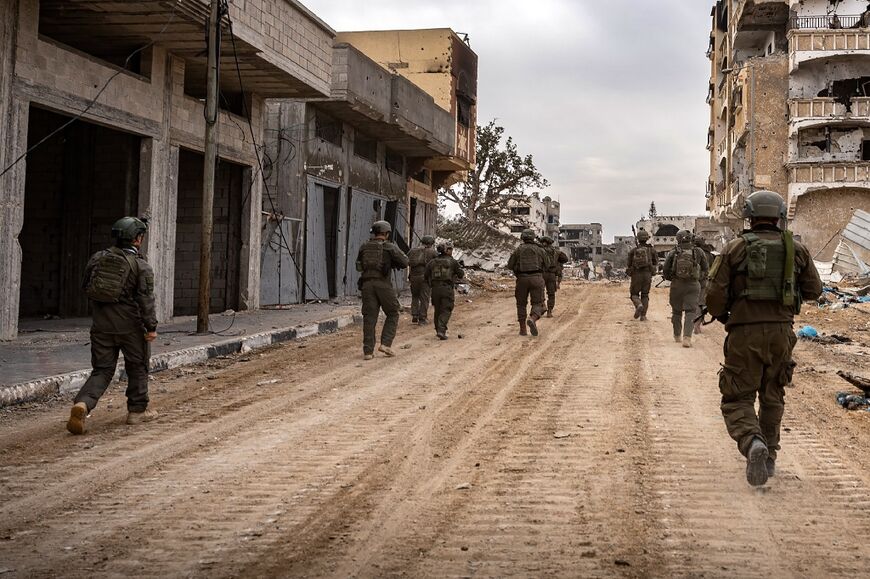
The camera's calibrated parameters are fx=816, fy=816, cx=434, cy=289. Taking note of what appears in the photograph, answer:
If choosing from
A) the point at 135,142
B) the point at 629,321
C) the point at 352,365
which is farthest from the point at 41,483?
the point at 629,321

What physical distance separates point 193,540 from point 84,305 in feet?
42.6

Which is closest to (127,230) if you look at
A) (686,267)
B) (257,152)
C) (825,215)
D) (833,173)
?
(686,267)

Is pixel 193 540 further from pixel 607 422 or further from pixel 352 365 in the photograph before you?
pixel 352 365

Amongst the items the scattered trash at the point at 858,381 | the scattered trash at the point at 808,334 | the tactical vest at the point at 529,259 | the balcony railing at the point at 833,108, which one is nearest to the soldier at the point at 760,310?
the scattered trash at the point at 858,381

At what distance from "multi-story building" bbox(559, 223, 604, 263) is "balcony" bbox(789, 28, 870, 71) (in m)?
55.6

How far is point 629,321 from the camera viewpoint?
16969 millimetres

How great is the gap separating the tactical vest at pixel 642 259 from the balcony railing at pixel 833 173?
73.2ft

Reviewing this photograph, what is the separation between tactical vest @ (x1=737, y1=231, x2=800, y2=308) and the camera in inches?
194

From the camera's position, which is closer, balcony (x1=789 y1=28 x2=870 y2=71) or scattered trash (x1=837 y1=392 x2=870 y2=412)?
scattered trash (x1=837 y1=392 x2=870 y2=412)

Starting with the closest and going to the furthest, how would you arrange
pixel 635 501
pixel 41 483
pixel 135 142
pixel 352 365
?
pixel 635 501, pixel 41 483, pixel 352 365, pixel 135 142

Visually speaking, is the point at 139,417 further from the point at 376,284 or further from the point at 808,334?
the point at 808,334

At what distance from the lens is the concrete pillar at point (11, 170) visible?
1024cm

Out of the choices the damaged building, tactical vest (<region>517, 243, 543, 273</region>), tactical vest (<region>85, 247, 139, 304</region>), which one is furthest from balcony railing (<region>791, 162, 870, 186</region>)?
tactical vest (<region>85, 247, 139, 304</region>)

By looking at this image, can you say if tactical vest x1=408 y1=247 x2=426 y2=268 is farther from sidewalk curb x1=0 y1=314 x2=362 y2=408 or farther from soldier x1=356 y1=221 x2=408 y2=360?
soldier x1=356 y1=221 x2=408 y2=360
